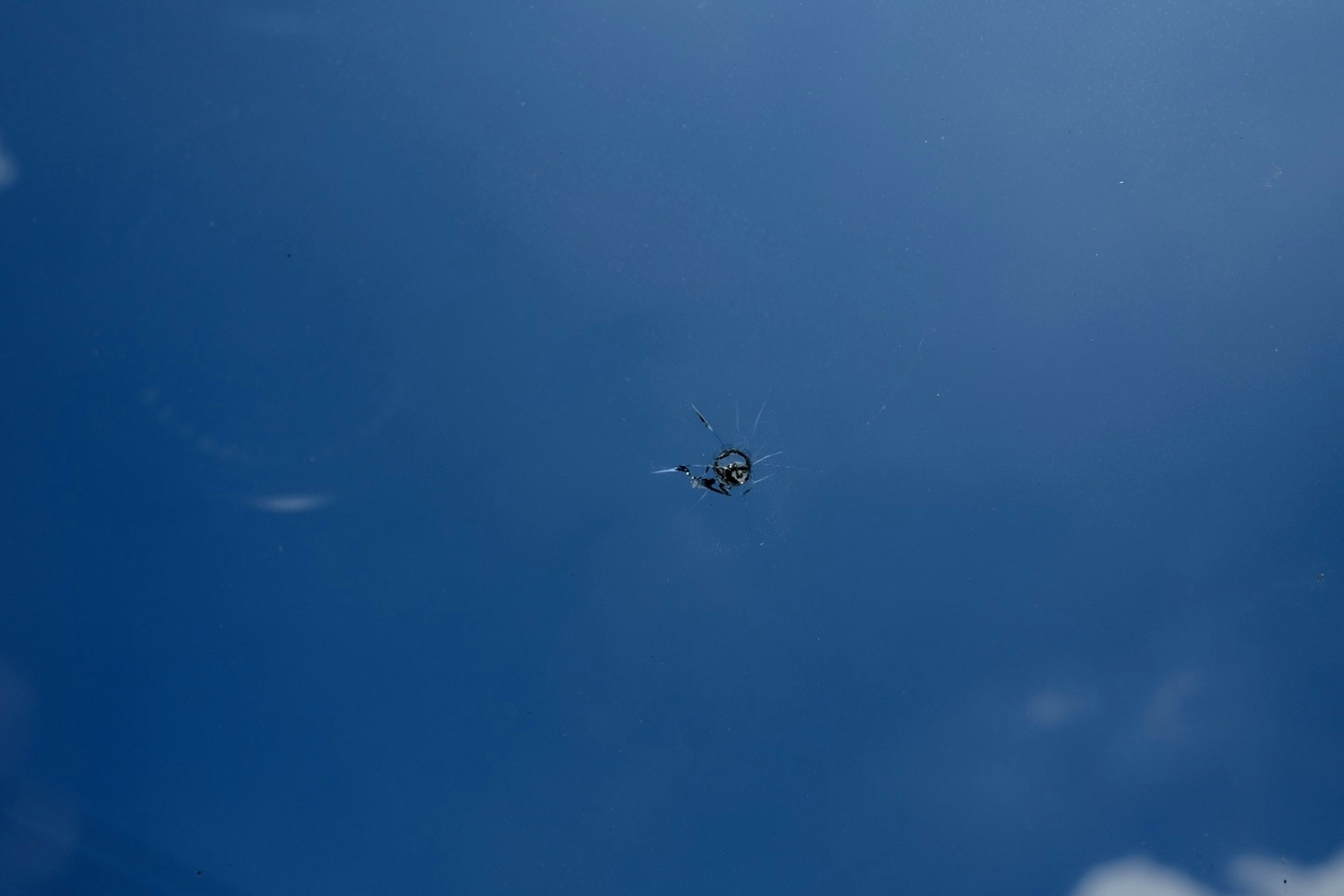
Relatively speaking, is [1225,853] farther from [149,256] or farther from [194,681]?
[149,256]

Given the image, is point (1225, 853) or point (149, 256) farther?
point (1225, 853)

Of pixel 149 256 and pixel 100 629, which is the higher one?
pixel 149 256

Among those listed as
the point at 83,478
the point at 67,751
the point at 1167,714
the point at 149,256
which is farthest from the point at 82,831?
the point at 1167,714

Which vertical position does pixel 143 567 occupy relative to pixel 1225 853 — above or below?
above

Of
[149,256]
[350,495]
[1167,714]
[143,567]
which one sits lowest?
[1167,714]

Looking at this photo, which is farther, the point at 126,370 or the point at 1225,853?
the point at 1225,853

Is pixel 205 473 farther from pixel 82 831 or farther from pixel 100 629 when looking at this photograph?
pixel 82 831

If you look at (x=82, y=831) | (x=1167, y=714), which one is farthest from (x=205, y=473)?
(x=1167, y=714)
